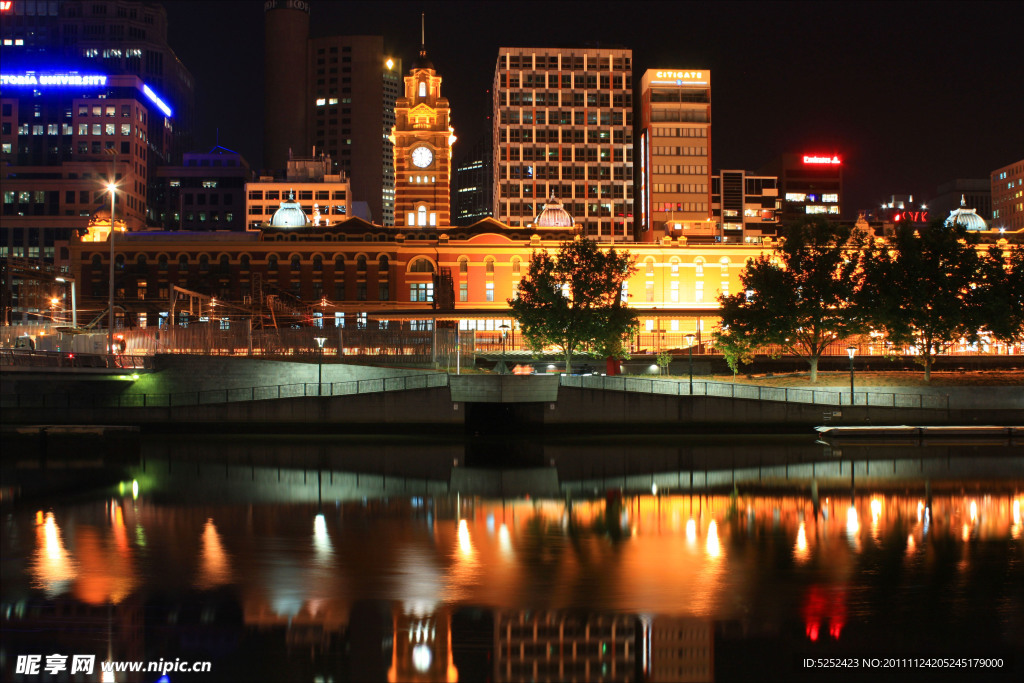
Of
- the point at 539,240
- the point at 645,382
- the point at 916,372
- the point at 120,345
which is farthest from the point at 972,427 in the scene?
the point at 539,240

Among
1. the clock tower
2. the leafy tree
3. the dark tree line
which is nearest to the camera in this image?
the leafy tree

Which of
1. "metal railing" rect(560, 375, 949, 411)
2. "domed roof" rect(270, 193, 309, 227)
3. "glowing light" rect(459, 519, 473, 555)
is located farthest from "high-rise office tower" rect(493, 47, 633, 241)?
"glowing light" rect(459, 519, 473, 555)

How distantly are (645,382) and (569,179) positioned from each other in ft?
390

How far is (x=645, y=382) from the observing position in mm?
62219

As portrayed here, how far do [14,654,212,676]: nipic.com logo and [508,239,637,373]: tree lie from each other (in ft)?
177

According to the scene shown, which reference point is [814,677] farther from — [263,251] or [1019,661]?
[263,251]

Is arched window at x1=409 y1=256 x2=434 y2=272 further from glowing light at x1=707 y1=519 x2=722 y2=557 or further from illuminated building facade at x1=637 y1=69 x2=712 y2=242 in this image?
glowing light at x1=707 y1=519 x2=722 y2=557

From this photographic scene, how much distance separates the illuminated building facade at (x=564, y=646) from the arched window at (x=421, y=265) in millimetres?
105764

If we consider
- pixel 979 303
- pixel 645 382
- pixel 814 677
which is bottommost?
pixel 814 677

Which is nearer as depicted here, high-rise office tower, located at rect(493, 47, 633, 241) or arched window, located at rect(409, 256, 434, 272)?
arched window, located at rect(409, 256, 434, 272)

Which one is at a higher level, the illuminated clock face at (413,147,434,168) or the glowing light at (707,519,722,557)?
the illuminated clock face at (413,147,434,168)

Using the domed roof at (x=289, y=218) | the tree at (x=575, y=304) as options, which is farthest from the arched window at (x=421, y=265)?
the tree at (x=575, y=304)

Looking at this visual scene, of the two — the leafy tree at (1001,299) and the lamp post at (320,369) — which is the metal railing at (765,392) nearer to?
the leafy tree at (1001,299)

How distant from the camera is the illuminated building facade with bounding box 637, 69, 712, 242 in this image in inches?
6772
